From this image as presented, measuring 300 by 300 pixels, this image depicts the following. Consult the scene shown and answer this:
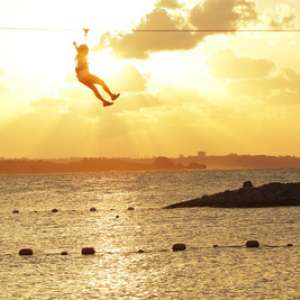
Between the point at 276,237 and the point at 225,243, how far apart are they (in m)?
5.95

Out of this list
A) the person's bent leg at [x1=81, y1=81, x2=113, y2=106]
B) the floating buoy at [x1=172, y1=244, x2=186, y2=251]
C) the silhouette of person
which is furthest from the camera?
the floating buoy at [x1=172, y1=244, x2=186, y2=251]

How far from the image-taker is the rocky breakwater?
3585 inches

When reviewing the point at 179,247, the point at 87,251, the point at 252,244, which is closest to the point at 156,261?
the point at 179,247

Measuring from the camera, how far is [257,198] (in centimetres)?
9344

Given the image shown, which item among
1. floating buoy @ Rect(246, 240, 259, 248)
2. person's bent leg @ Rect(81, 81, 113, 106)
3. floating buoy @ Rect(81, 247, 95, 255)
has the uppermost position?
person's bent leg @ Rect(81, 81, 113, 106)

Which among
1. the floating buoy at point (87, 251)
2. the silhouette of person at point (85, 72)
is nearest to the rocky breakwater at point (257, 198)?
the floating buoy at point (87, 251)

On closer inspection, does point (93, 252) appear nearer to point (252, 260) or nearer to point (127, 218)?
point (252, 260)

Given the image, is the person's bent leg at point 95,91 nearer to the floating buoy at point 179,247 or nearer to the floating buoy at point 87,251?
the floating buoy at point 87,251

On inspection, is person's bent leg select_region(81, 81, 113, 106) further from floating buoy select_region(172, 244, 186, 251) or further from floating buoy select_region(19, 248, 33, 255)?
floating buoy select_region(19, 248, 33, 255)

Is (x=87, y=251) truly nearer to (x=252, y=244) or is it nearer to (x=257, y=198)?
(x=252, y=244)

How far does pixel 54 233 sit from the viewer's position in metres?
65.1

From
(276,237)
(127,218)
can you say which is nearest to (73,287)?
(276,237)

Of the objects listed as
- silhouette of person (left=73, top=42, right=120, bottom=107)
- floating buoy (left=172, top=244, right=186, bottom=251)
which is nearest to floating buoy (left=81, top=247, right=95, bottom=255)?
floating buoy (left=172, top=244, right=186, bottom=251)

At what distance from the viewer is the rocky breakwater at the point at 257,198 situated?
91062 millimetres
